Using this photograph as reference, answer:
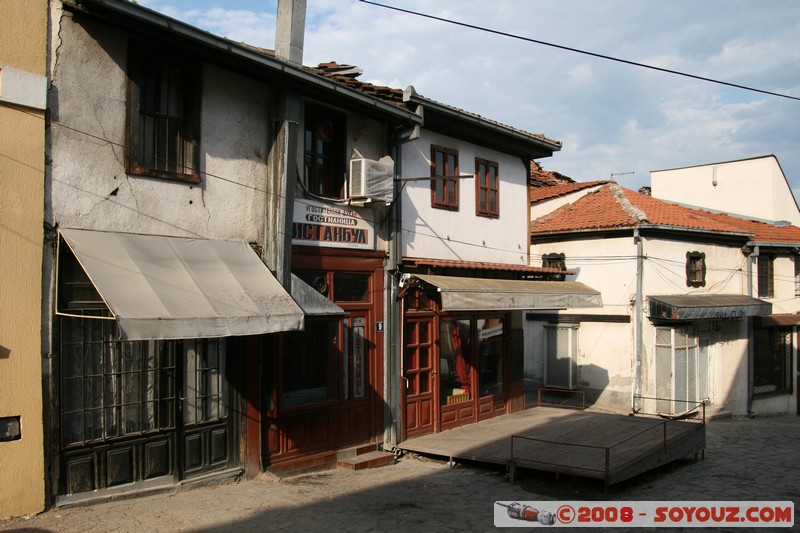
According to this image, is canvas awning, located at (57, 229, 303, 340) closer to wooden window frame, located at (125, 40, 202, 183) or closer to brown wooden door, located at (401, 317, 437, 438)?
wooden window frame, located at (125, 40, 202, 183)

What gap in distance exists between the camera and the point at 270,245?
396 inches

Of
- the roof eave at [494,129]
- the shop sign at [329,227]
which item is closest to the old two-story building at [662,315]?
the roof eave at [494,129]

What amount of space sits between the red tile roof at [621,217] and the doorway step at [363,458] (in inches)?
394

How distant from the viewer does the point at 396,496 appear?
9703mm

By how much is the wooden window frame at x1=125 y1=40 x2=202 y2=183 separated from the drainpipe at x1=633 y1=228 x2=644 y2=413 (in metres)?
12.8

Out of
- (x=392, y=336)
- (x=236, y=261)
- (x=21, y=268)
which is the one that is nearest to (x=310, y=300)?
(x=236, y=261)

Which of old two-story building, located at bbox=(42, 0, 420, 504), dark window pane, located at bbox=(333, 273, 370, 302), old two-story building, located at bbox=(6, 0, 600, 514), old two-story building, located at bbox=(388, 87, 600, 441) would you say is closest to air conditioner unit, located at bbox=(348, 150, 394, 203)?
old two-story building, located at bbox=(6, 0, 600, 514)

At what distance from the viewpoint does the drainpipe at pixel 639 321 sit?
18.1 meters

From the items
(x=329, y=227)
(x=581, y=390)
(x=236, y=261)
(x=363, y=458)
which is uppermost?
(x=329, y=227)

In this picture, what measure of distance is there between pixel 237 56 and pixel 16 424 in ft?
17.7

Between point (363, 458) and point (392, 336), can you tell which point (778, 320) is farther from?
point (363, 458)

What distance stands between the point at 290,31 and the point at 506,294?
247 inches

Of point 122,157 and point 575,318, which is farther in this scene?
point 575,318

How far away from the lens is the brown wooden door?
1287 cm
